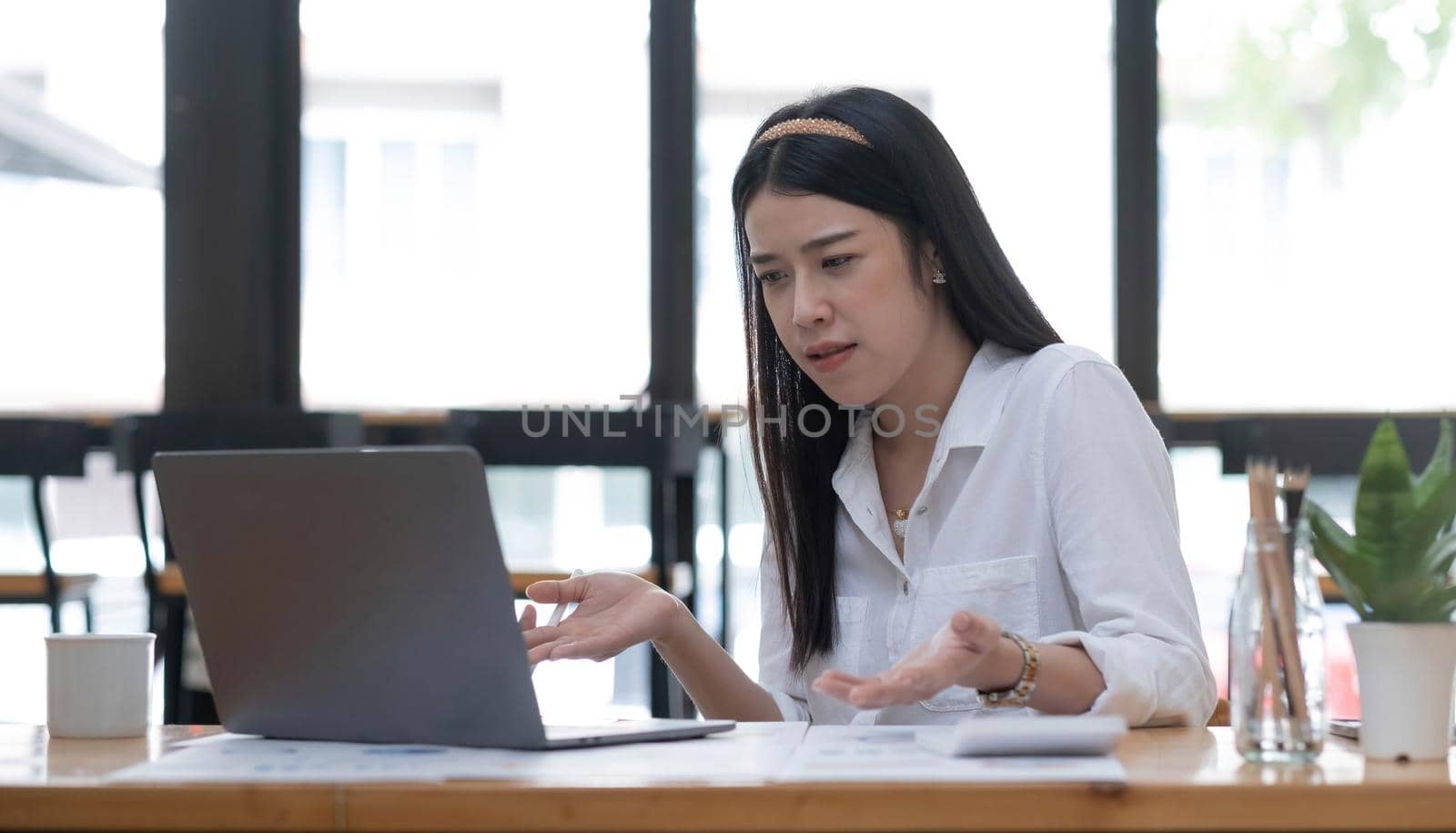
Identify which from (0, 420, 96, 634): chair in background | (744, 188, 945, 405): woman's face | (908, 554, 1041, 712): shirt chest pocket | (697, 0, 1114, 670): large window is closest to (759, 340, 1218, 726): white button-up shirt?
(908, 554, 1041, 712): shirt chest pocket

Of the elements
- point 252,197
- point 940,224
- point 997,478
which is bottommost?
point 997,478

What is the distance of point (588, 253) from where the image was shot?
4.35 m

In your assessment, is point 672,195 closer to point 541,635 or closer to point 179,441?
point 179,441

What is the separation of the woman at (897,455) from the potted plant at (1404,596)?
245 millimetres

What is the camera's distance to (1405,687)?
0.93m

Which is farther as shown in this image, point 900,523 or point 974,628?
point 900,523

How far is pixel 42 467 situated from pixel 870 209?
231 centimetres

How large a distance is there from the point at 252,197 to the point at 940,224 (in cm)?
307

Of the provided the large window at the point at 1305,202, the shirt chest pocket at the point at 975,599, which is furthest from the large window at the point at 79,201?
the shirt chest pocket at the point at 975,599

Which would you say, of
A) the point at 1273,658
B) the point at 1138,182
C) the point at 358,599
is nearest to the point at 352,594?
the point at 358,599

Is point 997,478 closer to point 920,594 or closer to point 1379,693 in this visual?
point 920,594

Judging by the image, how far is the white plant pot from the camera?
0.91 metres

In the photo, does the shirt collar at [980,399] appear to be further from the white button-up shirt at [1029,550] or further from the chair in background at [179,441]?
the chair in background at [179,441]

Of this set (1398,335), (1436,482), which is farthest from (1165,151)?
(1436,482)
